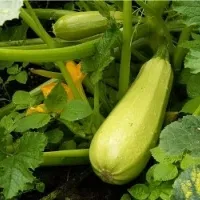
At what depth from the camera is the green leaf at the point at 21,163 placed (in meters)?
1.60

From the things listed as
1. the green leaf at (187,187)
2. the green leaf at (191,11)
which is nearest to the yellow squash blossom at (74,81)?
the green leaf at (191,11)

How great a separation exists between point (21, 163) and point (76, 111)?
22cm

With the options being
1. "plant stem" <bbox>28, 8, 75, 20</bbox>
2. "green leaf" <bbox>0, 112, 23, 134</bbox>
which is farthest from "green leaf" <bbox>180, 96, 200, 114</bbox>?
"plant stem" <bbox>28, 8, 75, 20</bbox>

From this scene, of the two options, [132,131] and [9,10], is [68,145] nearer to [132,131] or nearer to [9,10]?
[132,131]

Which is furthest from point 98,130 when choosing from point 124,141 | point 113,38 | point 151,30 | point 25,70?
point 25,70

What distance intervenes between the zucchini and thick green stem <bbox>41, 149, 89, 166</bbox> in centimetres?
37

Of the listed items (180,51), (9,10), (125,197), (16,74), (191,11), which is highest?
(9,10)

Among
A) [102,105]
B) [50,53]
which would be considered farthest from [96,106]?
→ [50,53]

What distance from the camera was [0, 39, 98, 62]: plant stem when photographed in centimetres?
171

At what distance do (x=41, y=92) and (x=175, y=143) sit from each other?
2.38 ft

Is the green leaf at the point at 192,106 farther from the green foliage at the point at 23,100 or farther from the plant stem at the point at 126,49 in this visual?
the green foliage at the point at 23,100

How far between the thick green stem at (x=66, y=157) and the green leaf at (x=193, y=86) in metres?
0.33

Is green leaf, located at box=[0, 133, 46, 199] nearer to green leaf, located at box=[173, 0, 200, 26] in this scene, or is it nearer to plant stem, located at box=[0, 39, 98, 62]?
plant stem, located at box=[0, 39, 98, 62]

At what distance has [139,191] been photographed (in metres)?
1.70
